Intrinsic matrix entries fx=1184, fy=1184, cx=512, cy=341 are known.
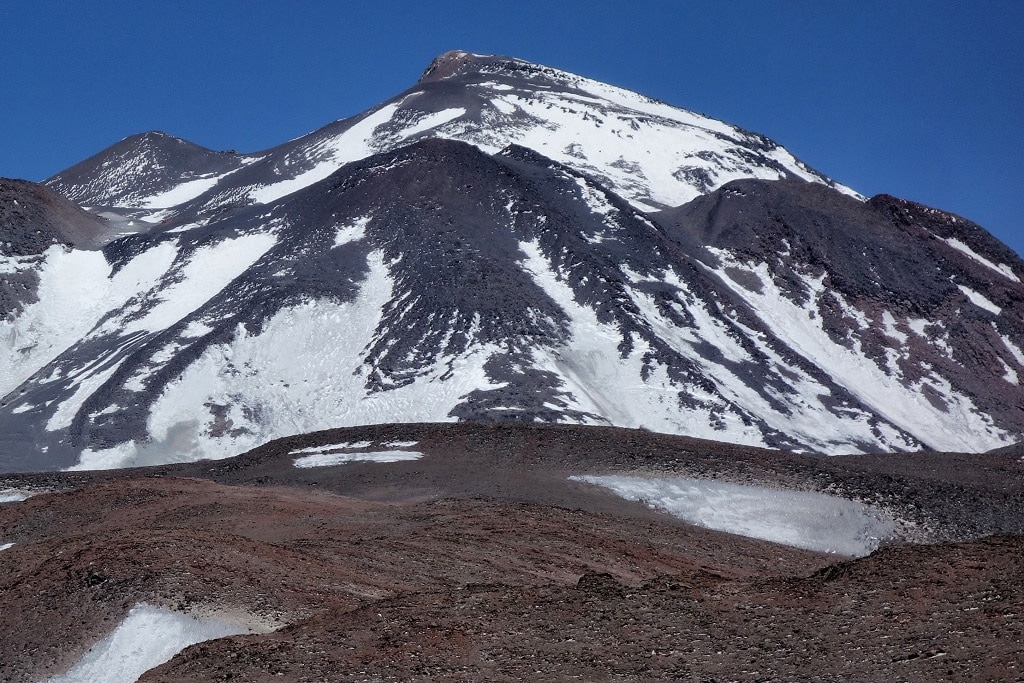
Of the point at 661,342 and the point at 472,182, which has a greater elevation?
the point at 472,182

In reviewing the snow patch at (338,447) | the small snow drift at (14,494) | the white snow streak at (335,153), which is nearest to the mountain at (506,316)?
the white snow streak at (335,153)

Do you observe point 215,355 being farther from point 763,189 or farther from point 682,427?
point 763,189

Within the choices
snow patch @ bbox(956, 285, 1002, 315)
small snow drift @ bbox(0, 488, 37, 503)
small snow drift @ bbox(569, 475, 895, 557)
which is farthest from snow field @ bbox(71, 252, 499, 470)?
snow patch @ bbox(956, 285, 1002, 315)

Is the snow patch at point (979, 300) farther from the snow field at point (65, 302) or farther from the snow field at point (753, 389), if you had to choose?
the snow field at point (65, 302)

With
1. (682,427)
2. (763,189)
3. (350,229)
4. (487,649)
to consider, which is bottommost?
(487,649)

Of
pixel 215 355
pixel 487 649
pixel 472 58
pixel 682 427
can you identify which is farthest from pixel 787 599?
pixel 472 58
